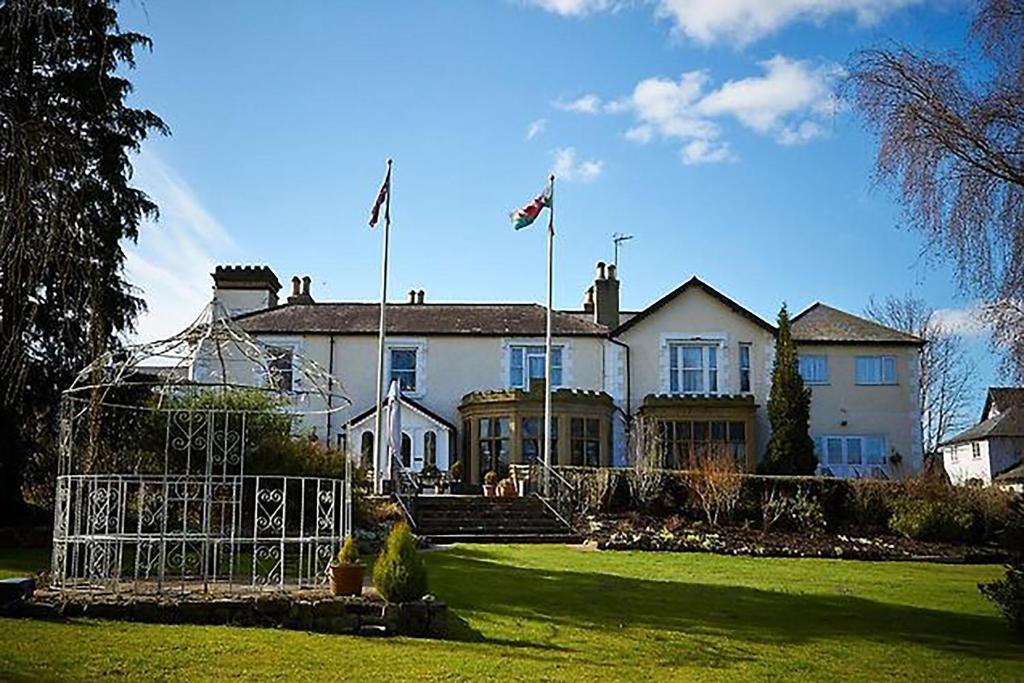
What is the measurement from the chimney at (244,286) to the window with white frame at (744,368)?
1746cm

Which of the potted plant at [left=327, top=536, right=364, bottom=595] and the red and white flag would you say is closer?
the potted plant at [left=327, top=536, right=364, bottom=595]

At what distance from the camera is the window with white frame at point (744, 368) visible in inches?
1442

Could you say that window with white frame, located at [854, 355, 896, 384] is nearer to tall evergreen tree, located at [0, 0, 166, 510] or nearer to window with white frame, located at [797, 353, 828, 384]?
window with white frame, located at [797, 353, 828, 384]

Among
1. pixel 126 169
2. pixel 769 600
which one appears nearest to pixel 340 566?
pixel 769 600

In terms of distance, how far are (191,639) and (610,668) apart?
14.0ft

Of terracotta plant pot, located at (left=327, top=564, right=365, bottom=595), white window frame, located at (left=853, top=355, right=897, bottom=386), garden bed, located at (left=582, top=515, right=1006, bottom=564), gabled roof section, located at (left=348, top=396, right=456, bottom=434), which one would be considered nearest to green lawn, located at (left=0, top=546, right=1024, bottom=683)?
terracotta plant pot, located at (left=327, top=564, right=365, bottom=595)

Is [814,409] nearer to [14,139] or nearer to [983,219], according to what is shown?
[983,219]

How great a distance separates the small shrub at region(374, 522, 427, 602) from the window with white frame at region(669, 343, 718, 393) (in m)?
25.3

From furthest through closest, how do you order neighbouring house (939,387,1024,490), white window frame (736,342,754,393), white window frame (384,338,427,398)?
neighbouring house (939,387,1024,490) → white window frame (736,342,754,393) → white window frame (384,338,427,398)

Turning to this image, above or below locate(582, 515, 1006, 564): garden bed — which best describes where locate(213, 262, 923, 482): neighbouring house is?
above

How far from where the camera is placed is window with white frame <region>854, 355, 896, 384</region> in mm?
37281

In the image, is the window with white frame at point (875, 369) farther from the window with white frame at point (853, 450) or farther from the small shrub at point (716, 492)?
the small shrub at point (716, 492)

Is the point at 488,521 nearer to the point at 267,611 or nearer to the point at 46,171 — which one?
the point at 267,611

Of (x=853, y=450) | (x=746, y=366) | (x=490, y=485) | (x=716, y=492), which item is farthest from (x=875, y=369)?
(x=490, y=485)
